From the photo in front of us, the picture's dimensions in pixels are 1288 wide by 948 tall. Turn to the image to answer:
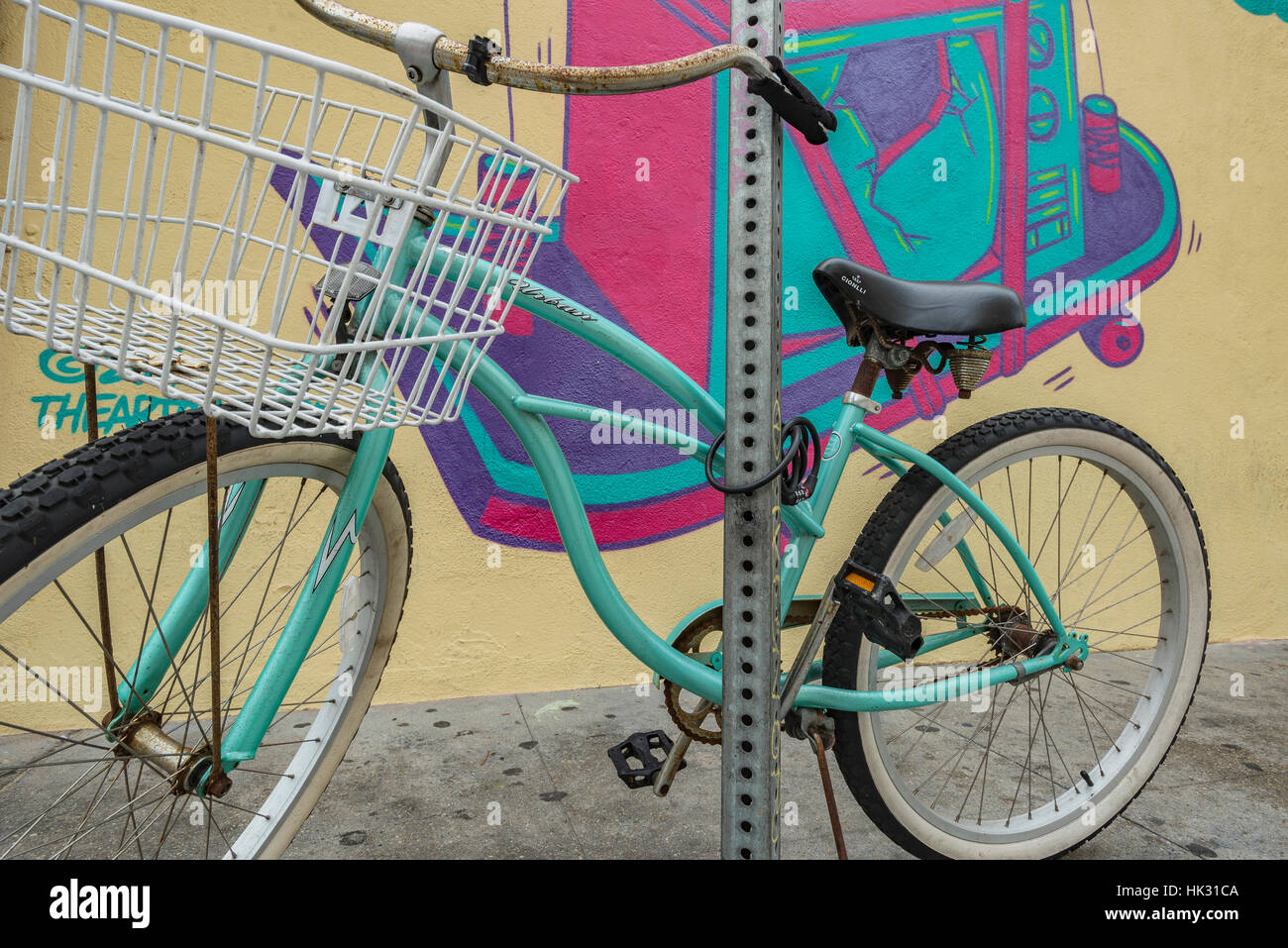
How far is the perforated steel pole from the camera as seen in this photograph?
0.93 metres

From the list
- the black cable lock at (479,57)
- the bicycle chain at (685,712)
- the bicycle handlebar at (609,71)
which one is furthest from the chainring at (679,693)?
the black cable lock at (479,57)

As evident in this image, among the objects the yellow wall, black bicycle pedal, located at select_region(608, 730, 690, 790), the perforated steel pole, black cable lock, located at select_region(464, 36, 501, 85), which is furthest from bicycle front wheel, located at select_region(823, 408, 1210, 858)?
black cable lock, located at select_region(464, 36, 501, 85)

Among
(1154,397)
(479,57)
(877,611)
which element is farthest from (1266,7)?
(479,57)

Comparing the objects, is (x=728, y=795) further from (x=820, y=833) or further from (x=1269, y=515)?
(x=1269, y=515)

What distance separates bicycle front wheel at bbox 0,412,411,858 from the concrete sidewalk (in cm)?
21

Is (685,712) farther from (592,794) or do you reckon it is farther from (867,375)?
(867,375)

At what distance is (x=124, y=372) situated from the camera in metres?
0.67

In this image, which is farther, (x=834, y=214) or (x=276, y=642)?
(x=834, y=214)

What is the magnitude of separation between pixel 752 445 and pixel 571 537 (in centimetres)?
39

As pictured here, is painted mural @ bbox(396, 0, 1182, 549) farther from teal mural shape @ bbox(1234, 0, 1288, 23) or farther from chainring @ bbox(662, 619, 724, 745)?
chainring @ bbox(662, 619, 724, 745)

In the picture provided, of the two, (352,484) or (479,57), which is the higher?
(479,57)

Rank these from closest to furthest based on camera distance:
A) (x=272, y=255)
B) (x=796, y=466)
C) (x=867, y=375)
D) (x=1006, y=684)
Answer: (x=272, y=255) → (x=796, y=466) → (x=867, y=375) → (x=1006, y=684)

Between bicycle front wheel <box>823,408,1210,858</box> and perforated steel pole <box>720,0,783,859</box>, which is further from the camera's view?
bicycle front wheel <box>823,408,1210,858</box>

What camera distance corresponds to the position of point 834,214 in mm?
2414
